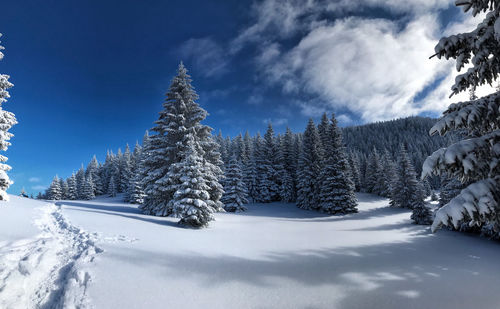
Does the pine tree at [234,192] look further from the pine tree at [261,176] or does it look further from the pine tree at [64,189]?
the pine tree at [64,189]

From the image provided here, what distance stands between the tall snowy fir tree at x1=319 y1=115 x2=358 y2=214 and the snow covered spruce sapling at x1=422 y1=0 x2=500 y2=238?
2724 centimetres

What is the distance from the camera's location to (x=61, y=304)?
5.16m

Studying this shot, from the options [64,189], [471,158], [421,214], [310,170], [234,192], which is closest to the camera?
[471,158]

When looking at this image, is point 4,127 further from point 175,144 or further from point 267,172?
point 267,172

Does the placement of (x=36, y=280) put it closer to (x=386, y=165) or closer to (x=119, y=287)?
(x=119, y=287)

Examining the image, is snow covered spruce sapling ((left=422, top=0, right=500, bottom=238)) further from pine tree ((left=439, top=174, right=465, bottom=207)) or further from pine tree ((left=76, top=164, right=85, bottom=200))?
pine tree ((left=76, top=164, right=85, bottom=200))

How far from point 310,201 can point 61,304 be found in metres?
31.7

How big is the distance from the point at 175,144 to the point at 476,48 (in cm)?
1909

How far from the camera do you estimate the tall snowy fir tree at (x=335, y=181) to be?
99.6 feet

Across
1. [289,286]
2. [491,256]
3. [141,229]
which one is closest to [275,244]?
[289,286]

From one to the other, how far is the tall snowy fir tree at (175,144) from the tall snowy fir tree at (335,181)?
16.4 m

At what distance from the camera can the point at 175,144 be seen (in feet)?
66.1

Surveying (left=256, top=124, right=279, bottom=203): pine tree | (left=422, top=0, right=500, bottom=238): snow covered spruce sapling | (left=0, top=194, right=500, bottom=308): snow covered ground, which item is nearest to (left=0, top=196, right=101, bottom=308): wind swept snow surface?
(left=0, top=194, right=500, bottom=308): snow covered ground

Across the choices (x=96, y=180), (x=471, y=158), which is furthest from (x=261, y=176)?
(x=96, y=180)
